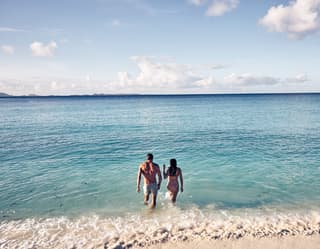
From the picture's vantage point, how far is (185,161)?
52.1 feet

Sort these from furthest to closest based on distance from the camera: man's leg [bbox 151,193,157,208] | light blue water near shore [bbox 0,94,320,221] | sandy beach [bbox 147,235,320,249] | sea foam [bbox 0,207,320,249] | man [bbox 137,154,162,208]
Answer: light blue water near shore [bbox 0,94,320,221]
man's leg [bbox 151,193,157,208]
man [bbox 137,154,162,208]
sea foam [bbox 0,207,320,249]
sandy beach [bbox 147,235,320,249]

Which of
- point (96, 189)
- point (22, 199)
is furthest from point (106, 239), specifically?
point (22, 199)

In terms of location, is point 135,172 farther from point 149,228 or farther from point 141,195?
point 149,228

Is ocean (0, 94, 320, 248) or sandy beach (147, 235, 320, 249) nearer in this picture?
sandy beach (147, 235, 320, 249)

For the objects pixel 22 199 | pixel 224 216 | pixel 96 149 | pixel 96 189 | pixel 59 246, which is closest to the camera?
pixel 59 246

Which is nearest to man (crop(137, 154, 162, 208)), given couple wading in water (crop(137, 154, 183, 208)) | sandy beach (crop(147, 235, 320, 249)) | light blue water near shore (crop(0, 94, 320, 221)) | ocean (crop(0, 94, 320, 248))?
couple wading in water (crop(137, 154, 183, 208))

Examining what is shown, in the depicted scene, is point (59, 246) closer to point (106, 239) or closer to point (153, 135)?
point (106, 239)

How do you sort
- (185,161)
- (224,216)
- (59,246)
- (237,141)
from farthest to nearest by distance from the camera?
1. (237,141)
2. (185,161)
3. (224,216)
4. (59,246)

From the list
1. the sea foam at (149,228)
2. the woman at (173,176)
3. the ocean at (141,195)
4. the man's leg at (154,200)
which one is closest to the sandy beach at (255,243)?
the sea foam at (149,228)

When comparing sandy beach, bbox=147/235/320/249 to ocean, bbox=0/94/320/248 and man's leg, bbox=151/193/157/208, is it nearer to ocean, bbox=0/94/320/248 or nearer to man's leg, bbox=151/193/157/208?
ocean, bbox=0/94/320/248

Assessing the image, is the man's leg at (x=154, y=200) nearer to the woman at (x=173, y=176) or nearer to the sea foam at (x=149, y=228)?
the sea foam at (x=149, y=228)

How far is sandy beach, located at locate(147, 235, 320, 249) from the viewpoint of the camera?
22.6 feet

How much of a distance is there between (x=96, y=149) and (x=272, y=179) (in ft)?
42.9

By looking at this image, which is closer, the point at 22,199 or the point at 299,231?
the point at 299,231
